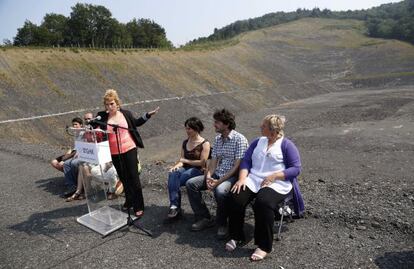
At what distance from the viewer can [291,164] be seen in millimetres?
4605

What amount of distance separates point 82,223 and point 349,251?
3932 mm

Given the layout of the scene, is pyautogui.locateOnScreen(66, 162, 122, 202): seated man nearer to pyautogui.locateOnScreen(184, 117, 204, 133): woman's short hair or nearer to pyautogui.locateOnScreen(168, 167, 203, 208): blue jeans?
pyautogui.locateOnScreen(168, 167, 203, 208): blue jeans

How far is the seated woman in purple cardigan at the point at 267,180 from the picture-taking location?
4445 mm

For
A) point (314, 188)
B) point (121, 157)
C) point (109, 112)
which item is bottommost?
point (314, 188)

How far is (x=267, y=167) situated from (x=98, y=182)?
2.92 m

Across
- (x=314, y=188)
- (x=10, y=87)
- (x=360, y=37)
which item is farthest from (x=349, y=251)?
(x=360, y=37)

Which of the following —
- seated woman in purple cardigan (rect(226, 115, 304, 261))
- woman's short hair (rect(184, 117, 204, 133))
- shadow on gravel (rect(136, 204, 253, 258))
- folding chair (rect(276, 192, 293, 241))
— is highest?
woman's short hair (rect(184, 117, 204, 133))

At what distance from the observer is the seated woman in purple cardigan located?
4445 millimetres

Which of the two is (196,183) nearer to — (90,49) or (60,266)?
(60,266)

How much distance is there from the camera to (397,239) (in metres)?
4.48

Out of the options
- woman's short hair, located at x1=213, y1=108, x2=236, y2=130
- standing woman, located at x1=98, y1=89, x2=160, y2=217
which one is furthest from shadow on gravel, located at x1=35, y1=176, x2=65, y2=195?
woman's short hair, located at x1=213, y1=108, x2=236, y2=130

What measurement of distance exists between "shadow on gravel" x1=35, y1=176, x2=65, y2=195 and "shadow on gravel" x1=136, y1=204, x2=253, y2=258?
99.3 inches

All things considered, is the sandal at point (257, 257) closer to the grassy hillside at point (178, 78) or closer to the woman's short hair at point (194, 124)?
the woman's short hair at point (194, 124)

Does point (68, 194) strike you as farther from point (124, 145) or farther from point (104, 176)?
point (124, 145)
